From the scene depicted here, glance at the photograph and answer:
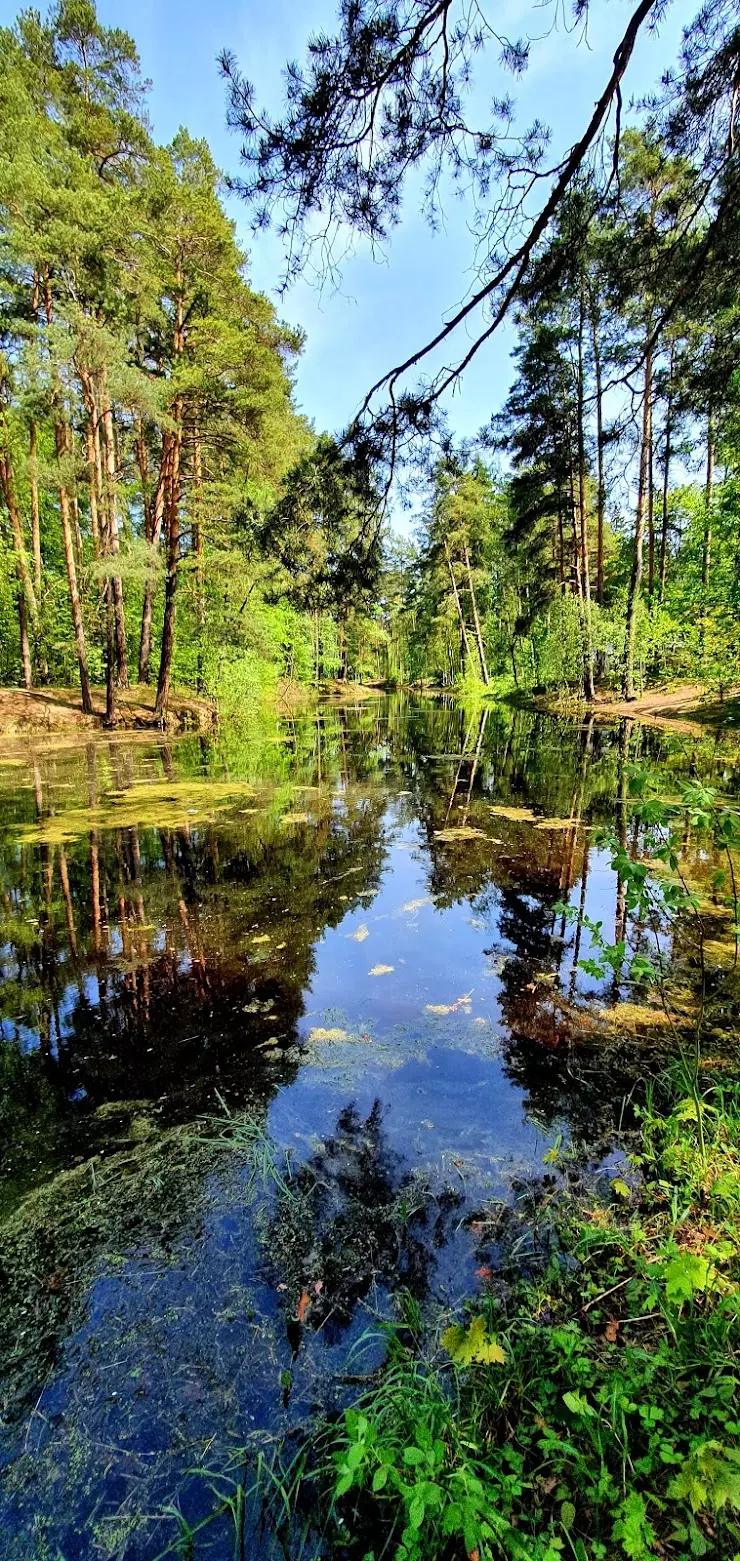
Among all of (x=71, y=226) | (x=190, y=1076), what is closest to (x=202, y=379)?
(x=71, y=226)

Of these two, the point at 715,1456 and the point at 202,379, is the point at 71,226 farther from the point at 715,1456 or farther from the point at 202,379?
the point at 715,1456

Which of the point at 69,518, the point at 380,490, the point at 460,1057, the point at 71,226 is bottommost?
the point at 460,1057

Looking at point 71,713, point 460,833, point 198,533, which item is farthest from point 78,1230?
point 198,533

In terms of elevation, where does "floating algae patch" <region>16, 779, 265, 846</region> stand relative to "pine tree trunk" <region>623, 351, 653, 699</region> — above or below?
below

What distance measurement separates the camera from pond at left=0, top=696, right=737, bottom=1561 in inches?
61.1

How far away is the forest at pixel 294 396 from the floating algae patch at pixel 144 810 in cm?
329

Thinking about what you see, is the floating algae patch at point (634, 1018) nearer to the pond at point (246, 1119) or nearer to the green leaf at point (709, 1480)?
the pond at point (246, 1119)

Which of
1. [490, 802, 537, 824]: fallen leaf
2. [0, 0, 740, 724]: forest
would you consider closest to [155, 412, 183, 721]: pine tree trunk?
[0, 0, 740, 724]: forest

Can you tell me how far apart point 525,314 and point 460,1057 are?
14.8 ft

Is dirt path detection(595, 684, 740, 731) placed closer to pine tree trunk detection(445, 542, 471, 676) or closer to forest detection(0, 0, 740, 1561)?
forest detection(0, 0, 740, 1561)

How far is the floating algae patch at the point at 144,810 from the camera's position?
7.41 metres

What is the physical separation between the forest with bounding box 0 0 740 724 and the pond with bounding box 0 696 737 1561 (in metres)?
2.75

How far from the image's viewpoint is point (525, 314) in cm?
357

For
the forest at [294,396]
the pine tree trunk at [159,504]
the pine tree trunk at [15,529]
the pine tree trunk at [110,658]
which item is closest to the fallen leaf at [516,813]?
the forest at [294,396]
